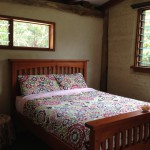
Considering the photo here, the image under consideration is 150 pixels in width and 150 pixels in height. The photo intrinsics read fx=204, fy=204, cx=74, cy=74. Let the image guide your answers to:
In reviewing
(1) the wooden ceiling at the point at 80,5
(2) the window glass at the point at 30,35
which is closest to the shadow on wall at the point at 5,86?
(2) the window glass at the point at 30,35

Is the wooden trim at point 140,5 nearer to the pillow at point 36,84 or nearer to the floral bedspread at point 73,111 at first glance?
the floral bedspread at point 73,111

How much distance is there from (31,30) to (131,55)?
6.41ft

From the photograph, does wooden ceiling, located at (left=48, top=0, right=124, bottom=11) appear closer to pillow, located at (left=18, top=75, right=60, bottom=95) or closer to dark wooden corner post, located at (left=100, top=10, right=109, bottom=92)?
dark wooden corner post, located at (left=100, top=10, right=109, bottom=92)

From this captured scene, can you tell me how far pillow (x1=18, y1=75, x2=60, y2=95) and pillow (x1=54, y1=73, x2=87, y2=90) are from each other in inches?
3.9

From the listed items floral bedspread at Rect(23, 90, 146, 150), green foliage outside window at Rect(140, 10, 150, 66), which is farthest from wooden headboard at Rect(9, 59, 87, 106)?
green foliage outside window at Rect(140, 10, 150, 66)

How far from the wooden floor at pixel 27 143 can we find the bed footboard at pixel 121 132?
51.3 inches

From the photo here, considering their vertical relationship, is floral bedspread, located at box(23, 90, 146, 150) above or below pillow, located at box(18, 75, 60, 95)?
below

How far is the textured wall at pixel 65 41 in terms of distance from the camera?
3307mm

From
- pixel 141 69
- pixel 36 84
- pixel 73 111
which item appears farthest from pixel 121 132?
pixel 141 69

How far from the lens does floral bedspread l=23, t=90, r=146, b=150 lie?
6.56 feet

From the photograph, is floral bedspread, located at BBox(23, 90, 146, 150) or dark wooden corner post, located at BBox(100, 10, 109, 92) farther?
dark wooden corner post, located at BBox(100, 10, 109, 92)

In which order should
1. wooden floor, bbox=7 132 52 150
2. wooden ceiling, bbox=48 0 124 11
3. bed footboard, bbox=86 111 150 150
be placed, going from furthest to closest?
wooden ceiling, bbox=48 0 124 11 → wooden floor, bbox=7 132 52 150 → bed footboard, bbox=86 111 150 150

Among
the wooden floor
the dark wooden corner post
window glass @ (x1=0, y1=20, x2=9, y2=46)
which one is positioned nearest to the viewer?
the wooden floor

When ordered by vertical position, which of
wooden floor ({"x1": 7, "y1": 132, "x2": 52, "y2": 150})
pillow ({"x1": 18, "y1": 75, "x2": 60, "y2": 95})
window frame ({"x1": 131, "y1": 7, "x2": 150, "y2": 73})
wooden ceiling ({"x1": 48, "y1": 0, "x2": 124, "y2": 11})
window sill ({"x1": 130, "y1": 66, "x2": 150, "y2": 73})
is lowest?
wooden floor ({"x1": 7, "y1": 132, "x2": 52, "y2": 150})
